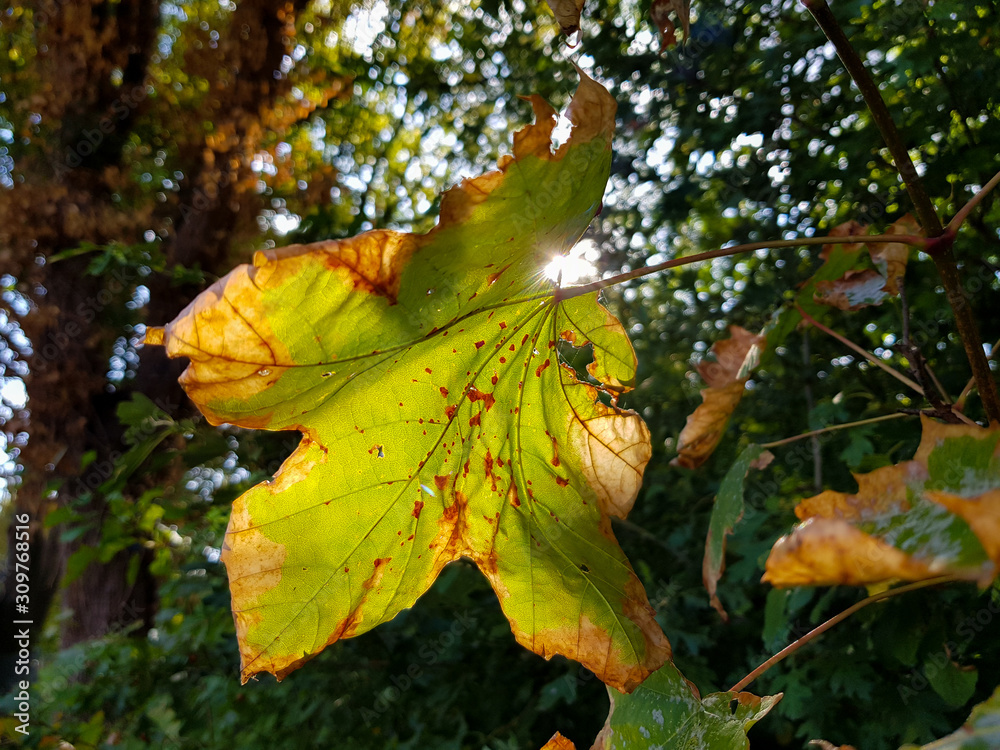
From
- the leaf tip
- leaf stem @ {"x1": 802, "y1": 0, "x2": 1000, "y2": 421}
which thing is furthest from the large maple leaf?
leaf stem @ {"x1": 802, "y1": 0, "x2": 1000, "y2": 421}

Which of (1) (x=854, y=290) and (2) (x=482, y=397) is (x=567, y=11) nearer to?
(2) (x=482, y=397)

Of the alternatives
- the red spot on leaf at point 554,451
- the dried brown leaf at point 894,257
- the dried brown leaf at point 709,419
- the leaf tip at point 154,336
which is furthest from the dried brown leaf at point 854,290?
the leaf tip at point 154,336

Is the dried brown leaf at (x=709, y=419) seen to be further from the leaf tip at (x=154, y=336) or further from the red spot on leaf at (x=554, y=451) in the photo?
the leaf tip at (x=154, y=336)

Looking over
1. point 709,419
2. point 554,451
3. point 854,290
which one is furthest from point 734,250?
point 854,290

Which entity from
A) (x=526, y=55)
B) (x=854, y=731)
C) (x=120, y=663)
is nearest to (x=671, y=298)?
(x=526, y=55)

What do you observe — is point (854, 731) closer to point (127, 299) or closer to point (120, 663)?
point (120, 663)

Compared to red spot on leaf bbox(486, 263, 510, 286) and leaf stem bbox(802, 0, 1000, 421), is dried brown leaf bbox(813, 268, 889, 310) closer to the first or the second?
leaf stem bbox(802, 0, 1000, 421)

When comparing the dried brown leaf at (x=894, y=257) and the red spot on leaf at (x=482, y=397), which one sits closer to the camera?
the red spot on leaf at (x=482, y=397)

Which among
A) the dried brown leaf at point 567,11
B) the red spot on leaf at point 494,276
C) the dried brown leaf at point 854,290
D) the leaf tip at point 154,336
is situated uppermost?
the dried brown leaf at point 567,11
